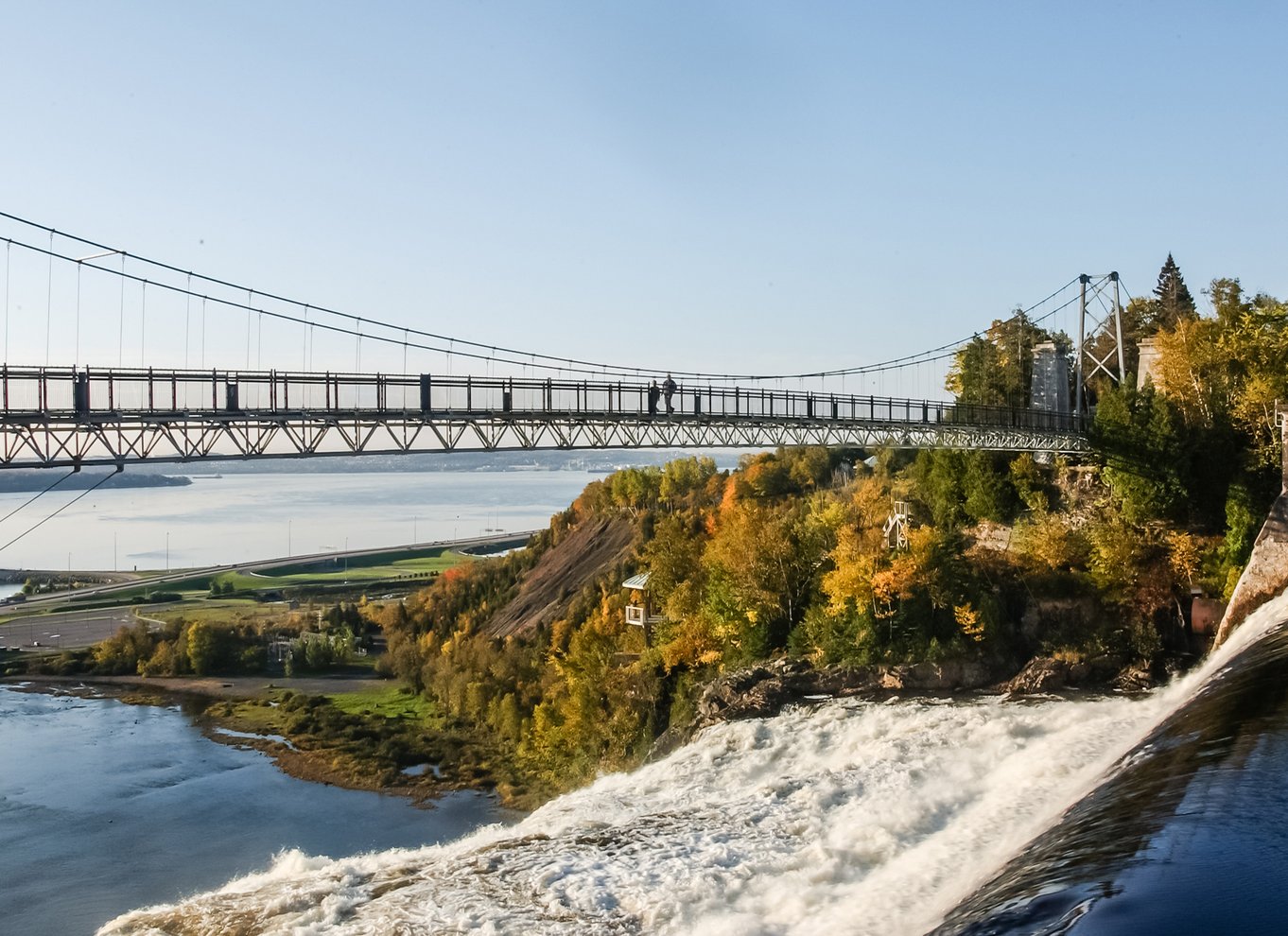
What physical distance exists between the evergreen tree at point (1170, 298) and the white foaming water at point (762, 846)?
1478 inches

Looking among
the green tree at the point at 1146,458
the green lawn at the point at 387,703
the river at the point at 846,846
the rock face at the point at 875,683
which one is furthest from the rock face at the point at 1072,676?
the green lawn at the point at 387,703

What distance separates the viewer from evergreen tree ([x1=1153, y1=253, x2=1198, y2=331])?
55.4 m

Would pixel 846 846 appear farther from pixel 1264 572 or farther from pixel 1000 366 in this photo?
pixel 1000 366

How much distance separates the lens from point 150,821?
3272cm

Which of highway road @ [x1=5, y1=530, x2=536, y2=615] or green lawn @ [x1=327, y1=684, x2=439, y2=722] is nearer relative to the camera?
green lawn @ [x1=327, y1=684, x2=439, y2=722]

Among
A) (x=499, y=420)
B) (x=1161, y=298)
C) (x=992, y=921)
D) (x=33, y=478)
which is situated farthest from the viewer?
(x=33, y=478)

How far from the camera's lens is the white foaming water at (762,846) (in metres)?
14.1

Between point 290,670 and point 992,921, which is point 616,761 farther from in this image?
point 290,670

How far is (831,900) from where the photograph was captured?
13.7m

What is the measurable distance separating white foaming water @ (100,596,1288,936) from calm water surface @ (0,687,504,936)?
34.1 feet

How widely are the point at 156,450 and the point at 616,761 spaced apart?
1591cm

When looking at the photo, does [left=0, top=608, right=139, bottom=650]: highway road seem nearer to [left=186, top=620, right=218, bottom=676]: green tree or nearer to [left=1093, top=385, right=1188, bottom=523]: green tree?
[left=186, top=620, right=218, bottom=676]: green tree

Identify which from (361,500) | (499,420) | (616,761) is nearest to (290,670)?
(616,761)

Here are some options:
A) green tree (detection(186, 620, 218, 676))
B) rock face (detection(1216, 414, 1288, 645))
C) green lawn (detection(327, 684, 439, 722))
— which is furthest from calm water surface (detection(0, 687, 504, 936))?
rock face (detection(1216, 414, 1288, 645))
